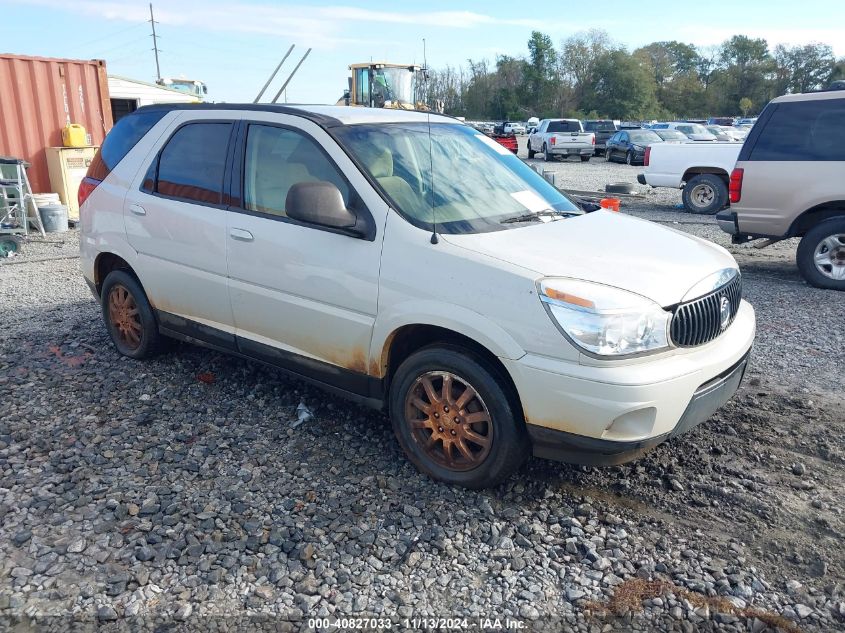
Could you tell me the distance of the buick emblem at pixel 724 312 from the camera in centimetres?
365

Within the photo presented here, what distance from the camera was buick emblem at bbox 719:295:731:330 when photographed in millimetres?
3648

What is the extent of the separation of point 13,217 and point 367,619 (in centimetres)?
1098

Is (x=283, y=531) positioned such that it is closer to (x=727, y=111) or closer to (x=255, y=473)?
(x=255, y=473)

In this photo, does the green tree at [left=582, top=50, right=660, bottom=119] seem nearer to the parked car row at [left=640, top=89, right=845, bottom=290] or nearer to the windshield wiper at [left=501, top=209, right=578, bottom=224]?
the parked car row at [left=640, top=89, right=845, bottom=290]

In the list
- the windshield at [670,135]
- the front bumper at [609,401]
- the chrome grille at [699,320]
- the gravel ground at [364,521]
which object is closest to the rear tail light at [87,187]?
the gravel ground at [364,521]

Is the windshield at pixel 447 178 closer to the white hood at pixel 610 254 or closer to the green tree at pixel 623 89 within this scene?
the white hood at pixel 610 254

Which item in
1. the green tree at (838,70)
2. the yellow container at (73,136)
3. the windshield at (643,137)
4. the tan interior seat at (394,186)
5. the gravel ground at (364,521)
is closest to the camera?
the gravel ground at (364,521)

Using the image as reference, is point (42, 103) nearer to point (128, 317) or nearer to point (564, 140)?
point (128, 317)

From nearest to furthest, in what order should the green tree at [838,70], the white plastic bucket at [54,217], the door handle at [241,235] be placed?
the door handle at [241,235], the white plastic bucket at [54,217], the green tree at [838,70]

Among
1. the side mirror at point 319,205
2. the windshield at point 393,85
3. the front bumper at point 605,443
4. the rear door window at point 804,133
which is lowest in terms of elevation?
the front bumper at point 605,443

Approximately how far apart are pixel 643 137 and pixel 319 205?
28.0m

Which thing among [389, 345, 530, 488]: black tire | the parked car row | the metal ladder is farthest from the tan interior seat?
the metal ladder

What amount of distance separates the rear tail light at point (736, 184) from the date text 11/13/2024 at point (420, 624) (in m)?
6.96

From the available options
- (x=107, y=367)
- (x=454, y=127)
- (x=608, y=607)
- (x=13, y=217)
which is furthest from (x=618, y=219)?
(x=13, y=217)
